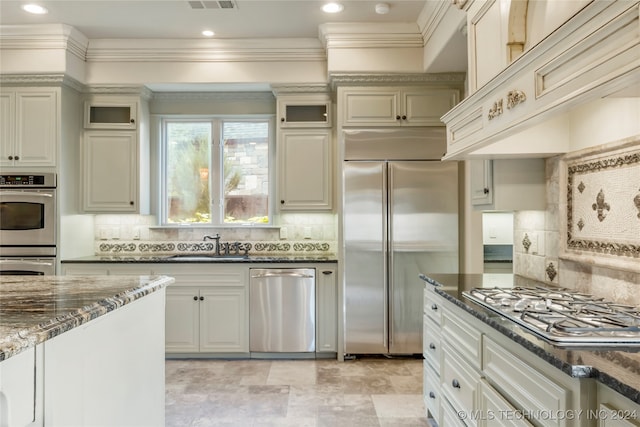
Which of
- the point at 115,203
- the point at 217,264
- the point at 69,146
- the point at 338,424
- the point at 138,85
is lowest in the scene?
the point at 338,424

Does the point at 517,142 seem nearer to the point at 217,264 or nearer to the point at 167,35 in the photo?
the point at 217,264

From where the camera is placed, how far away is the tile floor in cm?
265

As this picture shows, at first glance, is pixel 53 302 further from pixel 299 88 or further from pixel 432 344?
pixel 299 88

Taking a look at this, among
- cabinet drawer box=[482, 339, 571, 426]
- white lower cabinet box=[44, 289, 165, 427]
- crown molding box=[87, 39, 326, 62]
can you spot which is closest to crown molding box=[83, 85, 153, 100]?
crown molding box=[87, 39, 326, 62]

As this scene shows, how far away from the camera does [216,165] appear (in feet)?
14.6

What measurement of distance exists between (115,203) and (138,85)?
1.09m

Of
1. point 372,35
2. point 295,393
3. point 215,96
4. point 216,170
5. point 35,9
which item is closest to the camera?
point 295,393

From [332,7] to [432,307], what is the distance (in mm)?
2265

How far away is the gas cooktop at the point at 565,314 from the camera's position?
4.07 feet

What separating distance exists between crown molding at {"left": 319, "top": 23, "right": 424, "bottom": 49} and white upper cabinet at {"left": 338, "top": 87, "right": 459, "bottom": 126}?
350 millimetres

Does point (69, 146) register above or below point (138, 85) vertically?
below

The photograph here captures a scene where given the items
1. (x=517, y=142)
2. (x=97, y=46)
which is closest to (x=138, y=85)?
(x=97, y=46)

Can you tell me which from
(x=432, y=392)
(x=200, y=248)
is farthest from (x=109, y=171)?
(x=432, y=392)

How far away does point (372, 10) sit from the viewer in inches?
132
